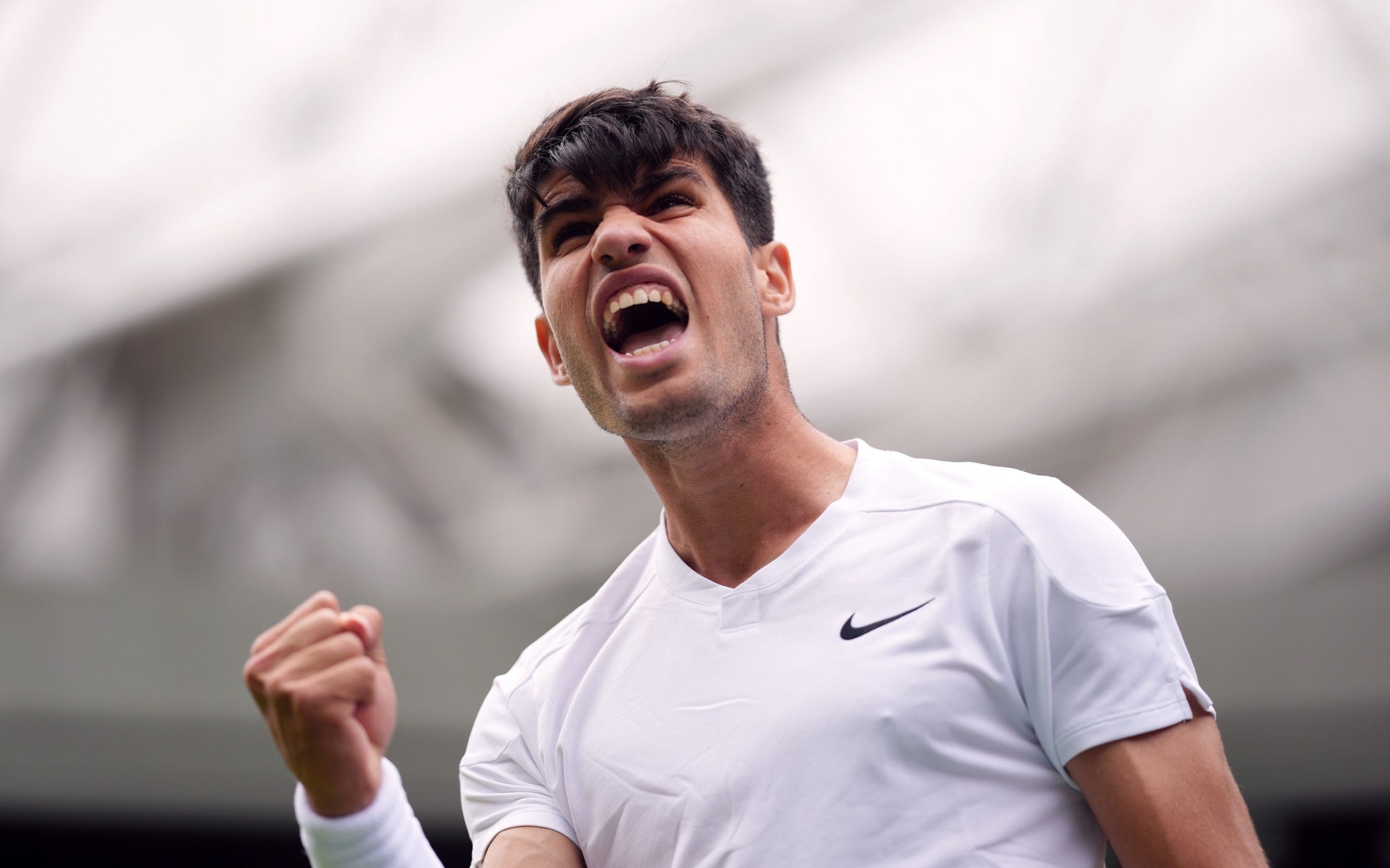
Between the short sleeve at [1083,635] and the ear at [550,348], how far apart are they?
3.14 ft

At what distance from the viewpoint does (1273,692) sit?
6.70 meters

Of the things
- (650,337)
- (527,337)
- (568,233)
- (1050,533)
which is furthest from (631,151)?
(527,337)

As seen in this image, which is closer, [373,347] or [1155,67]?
[1155,67]

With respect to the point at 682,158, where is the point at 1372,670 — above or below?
below

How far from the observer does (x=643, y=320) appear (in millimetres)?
2281

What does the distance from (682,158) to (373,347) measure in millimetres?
4651

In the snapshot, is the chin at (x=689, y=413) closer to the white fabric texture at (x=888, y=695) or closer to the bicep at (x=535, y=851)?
the white fabric texture at (x=888, y=695)

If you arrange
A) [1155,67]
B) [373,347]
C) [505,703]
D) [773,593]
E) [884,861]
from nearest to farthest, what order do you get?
[884,861]
[773,593]
[505,703]
[1155,67]
[373,347]

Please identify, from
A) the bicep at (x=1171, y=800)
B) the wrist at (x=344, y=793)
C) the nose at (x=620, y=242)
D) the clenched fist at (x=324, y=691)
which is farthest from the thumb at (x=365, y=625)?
the bicep at (x=1171, y=800)

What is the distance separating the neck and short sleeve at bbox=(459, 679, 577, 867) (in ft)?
1.48

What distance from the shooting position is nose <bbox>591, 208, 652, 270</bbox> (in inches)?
75.4

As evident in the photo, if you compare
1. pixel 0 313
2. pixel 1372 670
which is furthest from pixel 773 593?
pixel 1372 670

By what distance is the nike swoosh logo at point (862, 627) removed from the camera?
167cm

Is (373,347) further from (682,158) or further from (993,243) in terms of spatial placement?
(682,158)
